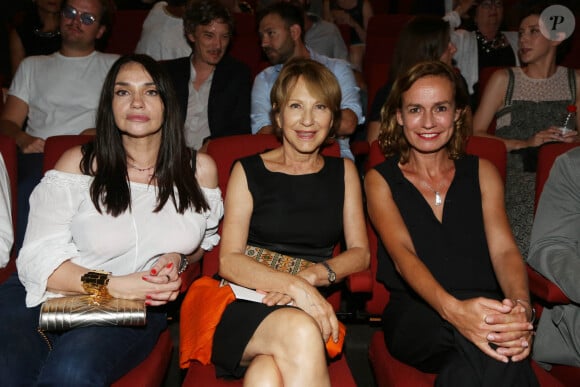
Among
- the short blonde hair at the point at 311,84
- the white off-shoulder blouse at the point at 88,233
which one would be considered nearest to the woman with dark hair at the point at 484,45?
the short blonde hair at the point at 311,84

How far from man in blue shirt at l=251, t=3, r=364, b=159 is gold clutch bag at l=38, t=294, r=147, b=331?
134 centimetres

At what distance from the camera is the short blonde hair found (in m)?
2.00

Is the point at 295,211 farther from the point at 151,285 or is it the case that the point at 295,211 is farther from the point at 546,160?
the point at 546,160

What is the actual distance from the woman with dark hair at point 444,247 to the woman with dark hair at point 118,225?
591 mm

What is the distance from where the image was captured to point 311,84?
2.00m

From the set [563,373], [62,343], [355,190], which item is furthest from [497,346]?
[62,343]

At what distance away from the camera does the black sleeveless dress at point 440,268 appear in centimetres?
175

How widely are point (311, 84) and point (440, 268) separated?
2.22 feet

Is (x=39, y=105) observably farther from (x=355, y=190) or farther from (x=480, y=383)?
(x=480, y=383)

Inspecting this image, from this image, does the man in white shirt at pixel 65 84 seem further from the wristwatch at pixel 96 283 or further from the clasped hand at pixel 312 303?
the clasped hand at pixel 312 303

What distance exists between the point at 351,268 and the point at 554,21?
181cm

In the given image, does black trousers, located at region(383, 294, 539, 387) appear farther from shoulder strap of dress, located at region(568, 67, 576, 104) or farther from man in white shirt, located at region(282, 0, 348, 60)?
man in white shirt, located at region(282, 0, 348, 60)

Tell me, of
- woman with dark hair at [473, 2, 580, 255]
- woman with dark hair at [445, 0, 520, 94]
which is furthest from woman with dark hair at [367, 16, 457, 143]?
woman with dark hair at [445, 0, 520, 94]

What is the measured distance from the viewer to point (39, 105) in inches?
119
